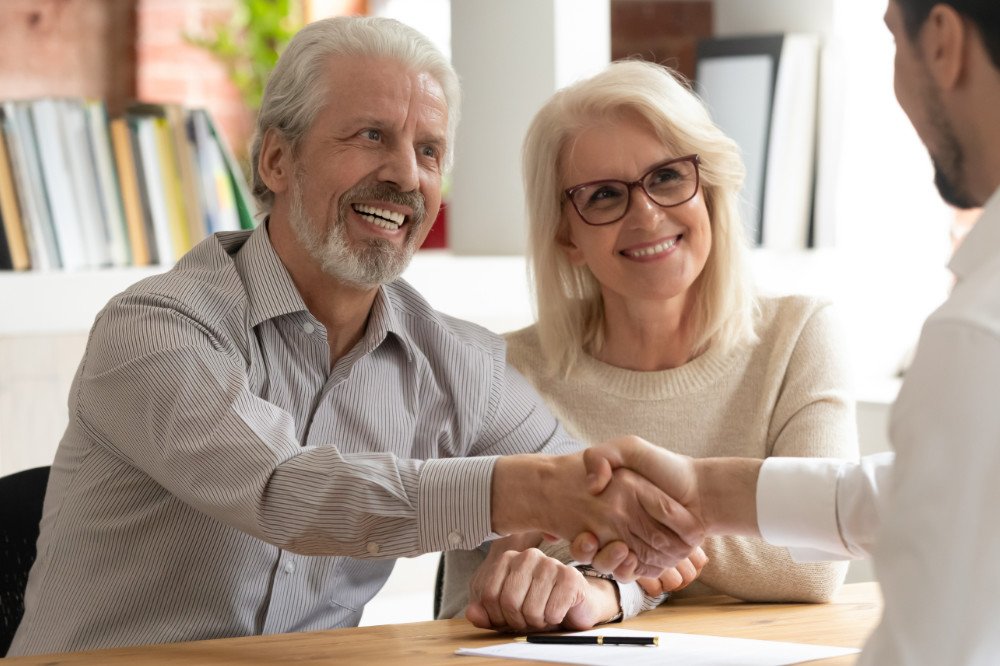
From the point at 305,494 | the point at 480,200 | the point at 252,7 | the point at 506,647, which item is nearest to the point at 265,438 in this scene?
the point at 305,494

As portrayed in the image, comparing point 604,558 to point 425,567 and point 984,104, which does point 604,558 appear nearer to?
point 984,104

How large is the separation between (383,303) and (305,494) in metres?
0.53

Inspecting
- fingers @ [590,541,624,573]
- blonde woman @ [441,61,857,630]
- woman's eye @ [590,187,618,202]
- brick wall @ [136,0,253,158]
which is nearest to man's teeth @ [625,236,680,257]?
blonde woman @ [441,61,857,630]

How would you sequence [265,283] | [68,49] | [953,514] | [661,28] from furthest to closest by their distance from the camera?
[68,49] < [661,28] < [265,283] < [953,514]

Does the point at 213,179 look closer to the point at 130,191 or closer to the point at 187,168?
the point at 187,168

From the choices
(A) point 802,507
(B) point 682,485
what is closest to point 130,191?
(B) point 682,485

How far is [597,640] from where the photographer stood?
1.54m

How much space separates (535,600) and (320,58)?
2.96 ft

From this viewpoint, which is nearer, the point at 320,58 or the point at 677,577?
the point at 677,577

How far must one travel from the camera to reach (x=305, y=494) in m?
1.55

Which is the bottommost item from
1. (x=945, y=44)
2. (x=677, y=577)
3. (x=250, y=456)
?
(x=677, y=577)

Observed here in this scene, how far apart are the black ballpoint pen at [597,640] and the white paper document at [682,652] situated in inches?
0.6

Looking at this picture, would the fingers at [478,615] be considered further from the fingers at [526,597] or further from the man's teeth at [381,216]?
the man's teeth at [381,216]

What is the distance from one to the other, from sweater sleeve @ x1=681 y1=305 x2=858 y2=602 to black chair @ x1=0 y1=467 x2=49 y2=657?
104cm
